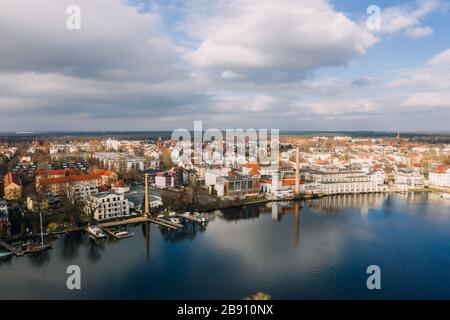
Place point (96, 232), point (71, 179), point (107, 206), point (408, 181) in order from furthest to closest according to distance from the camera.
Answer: point (408, 181)
point (71, 179)
point (107, 206)
point (96, 232)

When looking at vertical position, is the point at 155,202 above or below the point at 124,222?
above

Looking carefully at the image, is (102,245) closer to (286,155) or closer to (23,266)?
(23,266)

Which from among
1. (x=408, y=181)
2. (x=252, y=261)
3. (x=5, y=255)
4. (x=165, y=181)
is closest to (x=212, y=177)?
(x=165, y=181)

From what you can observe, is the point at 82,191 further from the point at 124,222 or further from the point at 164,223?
the point at 164,223

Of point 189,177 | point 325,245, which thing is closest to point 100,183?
point 189,177

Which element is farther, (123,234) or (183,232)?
(183,232)

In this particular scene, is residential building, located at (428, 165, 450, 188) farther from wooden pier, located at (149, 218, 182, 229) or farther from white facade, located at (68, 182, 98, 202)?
white facade, located at (68, 182, 98, 202)
